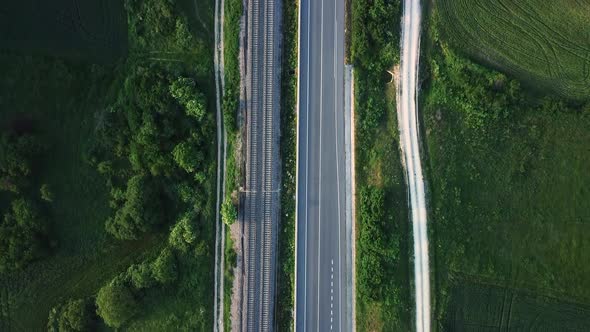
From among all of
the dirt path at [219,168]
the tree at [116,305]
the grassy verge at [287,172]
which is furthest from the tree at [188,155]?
the tree at [116,305]

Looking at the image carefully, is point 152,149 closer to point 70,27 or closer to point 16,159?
point 16,159

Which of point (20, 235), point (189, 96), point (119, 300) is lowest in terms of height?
point (119, 300)

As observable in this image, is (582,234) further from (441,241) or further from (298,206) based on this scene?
(298,206)

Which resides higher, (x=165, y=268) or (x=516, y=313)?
(x=165, y=268)

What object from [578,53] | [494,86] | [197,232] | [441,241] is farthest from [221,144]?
[578,53]

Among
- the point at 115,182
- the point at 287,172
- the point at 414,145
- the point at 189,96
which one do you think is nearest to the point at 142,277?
the point at 115,182

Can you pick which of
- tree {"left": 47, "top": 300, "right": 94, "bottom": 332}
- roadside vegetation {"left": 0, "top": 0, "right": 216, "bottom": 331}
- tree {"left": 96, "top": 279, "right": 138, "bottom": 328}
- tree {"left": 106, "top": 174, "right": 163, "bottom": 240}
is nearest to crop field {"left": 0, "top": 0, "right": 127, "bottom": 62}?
roadside vegetation {"left": 0, "top": 0, "right": 216, "bottom": 331}

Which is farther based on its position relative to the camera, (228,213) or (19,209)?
(19,209)
